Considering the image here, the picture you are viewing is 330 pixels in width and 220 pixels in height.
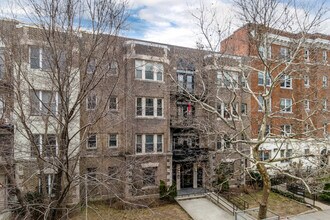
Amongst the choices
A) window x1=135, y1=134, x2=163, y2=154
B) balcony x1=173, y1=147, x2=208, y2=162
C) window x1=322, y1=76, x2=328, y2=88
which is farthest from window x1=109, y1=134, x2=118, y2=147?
window x1=322, y1=76, x2=328, y2=88

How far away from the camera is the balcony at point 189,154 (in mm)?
20228

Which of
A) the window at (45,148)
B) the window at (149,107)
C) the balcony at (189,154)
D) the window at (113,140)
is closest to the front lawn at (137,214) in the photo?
the balcony at (189,154)

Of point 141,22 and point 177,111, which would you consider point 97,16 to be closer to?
point 141,22

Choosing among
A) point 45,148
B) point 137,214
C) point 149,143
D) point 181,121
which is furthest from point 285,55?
point 45,148

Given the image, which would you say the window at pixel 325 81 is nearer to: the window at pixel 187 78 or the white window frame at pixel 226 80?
the white window frame at pixel 226 80

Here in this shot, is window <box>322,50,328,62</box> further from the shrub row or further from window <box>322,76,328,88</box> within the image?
the shrub row

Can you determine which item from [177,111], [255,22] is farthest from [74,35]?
[177,111]

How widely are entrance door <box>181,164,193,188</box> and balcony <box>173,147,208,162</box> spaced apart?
134cm

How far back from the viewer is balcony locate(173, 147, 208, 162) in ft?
66.4

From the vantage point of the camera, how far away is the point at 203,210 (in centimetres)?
1680

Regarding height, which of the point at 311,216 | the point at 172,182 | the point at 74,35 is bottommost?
the point at 311,216

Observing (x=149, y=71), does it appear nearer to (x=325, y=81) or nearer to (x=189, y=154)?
(x=189, y=154)

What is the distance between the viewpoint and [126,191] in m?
17.4

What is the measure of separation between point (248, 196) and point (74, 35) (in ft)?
59.8
